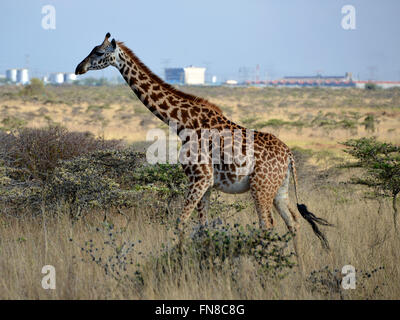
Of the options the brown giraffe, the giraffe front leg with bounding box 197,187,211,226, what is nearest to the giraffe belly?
the brown giraffe

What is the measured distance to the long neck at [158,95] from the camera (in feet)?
21.2

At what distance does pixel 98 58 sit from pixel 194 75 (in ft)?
498

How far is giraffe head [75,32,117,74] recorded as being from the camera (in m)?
6.37

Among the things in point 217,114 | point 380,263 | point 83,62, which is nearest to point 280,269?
→ point 380,263

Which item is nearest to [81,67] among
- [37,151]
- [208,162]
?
[208,162]

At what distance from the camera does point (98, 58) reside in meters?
6.41

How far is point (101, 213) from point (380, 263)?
425 cm

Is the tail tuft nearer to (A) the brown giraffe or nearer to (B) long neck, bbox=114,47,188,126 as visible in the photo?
(A) the brown giraffe

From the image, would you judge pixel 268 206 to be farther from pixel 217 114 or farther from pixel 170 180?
pixel 170 180

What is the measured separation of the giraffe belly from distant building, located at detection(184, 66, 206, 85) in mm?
137497

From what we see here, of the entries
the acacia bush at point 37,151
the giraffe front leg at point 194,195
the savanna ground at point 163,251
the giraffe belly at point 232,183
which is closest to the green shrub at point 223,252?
the savanna ground at point 163,251

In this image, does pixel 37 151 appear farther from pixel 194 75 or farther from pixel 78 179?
pixel 194 75

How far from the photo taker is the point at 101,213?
8.16 metres

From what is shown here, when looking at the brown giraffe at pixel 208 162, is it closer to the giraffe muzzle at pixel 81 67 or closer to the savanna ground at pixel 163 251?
the giraffe muzzle at pixel 81 67
